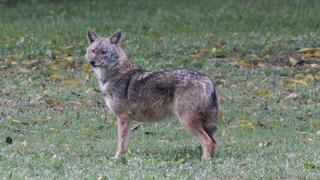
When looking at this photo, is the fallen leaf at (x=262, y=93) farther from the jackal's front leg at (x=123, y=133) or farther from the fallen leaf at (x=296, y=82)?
the jackal's front leg at (x=123, y=133)

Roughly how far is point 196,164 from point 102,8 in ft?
44.6

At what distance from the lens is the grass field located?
29.9ft

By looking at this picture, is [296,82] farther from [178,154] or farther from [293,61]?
[178,154]

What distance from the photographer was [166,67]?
54.4 feet

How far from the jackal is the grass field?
1.16 feet

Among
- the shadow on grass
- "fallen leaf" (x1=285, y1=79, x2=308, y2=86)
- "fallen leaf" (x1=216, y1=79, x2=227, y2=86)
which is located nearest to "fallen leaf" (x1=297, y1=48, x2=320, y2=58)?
"fallen leaf" (x1=285, y1=79, x2=308, y2=86)

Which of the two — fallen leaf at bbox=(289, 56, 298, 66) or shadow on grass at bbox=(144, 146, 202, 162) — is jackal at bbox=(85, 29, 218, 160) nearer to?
shadow on grass at bbox=(144, 146, 202, 162)

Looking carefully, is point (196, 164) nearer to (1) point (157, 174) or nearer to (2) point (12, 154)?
(1) point (157, 174)

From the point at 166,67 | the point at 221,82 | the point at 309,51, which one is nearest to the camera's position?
the point at 221,82

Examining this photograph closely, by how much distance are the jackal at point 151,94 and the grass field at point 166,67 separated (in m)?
0.35

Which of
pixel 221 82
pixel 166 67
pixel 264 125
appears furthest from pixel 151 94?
pixel 166 67

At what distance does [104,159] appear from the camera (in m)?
9.52

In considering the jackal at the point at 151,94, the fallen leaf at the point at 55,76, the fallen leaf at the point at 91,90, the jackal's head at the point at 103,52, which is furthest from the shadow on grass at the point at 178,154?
the fallen leaf at the point at 55,76

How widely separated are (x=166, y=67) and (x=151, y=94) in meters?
6.47
